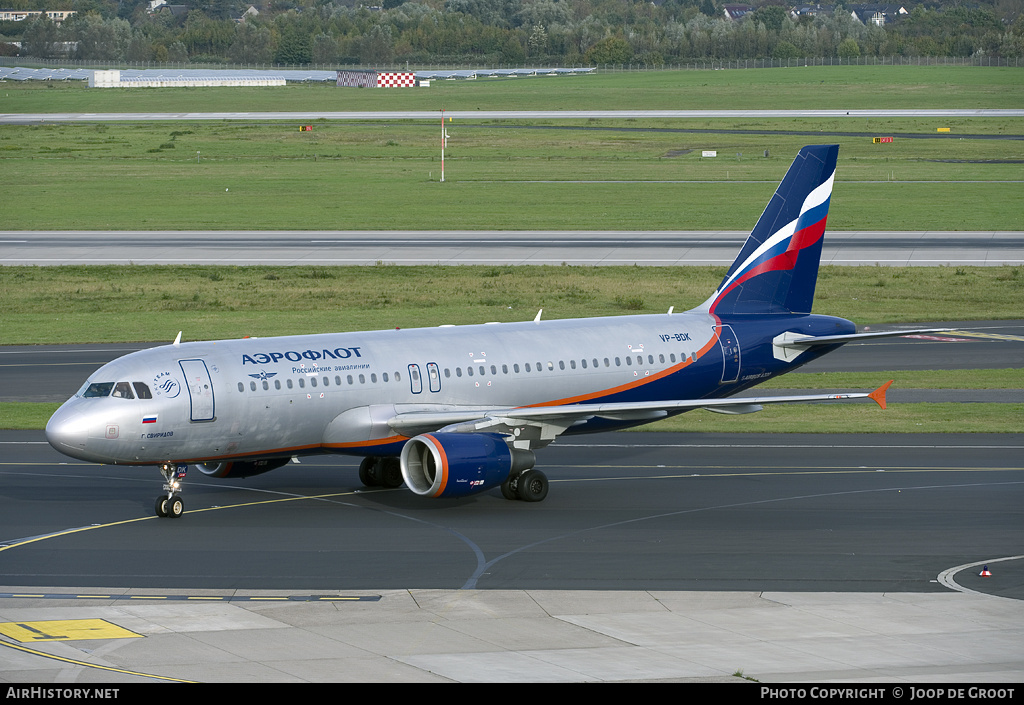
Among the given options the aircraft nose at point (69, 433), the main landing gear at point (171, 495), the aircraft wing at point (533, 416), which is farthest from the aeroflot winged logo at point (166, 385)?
the aircraft wing at point (533, 416)

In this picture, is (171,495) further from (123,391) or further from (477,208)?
(477,208)

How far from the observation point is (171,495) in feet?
122

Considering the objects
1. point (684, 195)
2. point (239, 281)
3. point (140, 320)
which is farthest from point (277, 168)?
point (140, 320)

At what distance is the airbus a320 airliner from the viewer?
35969 millimetres

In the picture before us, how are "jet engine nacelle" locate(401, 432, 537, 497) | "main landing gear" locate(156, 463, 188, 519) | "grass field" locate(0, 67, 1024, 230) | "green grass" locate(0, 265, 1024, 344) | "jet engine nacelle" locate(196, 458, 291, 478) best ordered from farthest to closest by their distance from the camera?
1. "grass field" locate(0, 67, 1024, 230)
2. "green grass" locate(0, 265, 1024, 344)
3. "jet engine nacelle" locate(196, 458, 291, 478)
4. "main landing gear" locate(156, 463, 188, 519)
5. "jet engine nacelle" locate(401, 432, 537, 497)

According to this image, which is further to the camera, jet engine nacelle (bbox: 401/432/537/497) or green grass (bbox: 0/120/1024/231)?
green grass (bbox: 0/120/1024/231)

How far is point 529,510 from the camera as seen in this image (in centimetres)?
3812

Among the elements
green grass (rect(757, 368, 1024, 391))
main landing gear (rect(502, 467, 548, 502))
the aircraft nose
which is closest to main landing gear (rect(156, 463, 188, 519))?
the aircraft nose

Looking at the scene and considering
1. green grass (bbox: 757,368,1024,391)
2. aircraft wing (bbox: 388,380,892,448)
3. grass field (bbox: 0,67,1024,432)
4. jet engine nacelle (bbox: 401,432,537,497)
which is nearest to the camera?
jet engine nacelle (bbox: 401,432,537,497)

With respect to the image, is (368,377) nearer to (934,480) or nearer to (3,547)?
(3,547)

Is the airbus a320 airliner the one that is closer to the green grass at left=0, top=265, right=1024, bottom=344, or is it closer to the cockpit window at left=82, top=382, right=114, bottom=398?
the cockpit window at left=82, top=382, right=114, bottom=398

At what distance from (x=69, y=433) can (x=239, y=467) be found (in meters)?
5.50

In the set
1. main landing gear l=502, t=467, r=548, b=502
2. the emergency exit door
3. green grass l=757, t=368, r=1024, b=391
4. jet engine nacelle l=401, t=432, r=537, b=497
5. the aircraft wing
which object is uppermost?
the emergency exit door

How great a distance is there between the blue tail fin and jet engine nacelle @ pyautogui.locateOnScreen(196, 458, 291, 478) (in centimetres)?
1528
